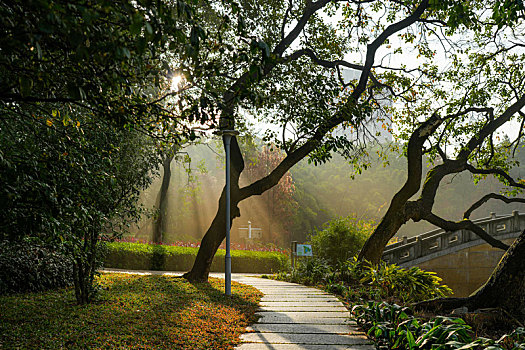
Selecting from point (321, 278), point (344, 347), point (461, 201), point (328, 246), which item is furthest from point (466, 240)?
point (461, 201)

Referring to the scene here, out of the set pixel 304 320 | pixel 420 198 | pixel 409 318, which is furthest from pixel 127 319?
pixel 420 198

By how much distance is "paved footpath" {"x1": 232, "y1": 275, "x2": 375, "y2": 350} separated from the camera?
4957 mm

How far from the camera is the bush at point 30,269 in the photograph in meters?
7.25

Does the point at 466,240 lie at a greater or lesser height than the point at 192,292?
greater

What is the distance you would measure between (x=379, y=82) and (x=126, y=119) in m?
8.74

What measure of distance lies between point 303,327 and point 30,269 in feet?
17.3

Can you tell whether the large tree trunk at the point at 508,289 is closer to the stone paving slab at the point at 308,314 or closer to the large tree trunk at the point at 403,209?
the stone paving slab at the point at 308,314

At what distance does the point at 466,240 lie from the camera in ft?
62.2

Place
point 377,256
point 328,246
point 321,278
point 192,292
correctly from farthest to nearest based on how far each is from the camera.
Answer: point 328,246 < point 321,278 < point 377,256 < point 192,292

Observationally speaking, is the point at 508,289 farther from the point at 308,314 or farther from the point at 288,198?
the point at 288,198

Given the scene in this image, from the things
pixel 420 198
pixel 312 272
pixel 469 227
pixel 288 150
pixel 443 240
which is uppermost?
pixel 288 150

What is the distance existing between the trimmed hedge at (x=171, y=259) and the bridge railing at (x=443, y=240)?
518 cm

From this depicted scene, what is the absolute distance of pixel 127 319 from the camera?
18.6ft

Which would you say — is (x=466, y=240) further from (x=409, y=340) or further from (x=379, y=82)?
(x=409, y=340)
